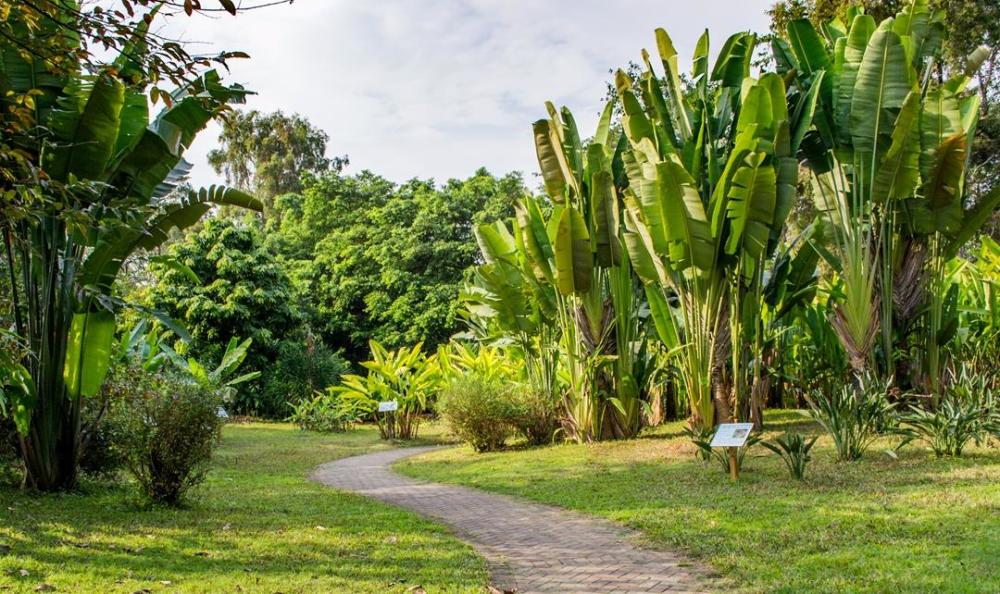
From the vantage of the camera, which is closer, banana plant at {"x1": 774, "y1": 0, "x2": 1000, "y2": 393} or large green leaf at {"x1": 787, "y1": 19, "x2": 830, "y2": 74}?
banana plant at {"x1": 774, "y1": 0, "x2": 1000, "y2": 393}

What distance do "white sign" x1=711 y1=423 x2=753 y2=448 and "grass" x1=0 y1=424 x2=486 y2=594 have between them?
2943mm

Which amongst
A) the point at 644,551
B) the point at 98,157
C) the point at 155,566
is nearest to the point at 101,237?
the point at 98,157

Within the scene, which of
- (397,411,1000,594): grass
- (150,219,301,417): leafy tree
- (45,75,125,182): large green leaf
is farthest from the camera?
(150,219,301,417): leafy tree

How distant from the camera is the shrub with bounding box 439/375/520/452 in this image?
13094 mm

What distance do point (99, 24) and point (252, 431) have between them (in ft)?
59.6

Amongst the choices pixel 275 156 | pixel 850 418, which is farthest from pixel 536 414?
pixel 275 156

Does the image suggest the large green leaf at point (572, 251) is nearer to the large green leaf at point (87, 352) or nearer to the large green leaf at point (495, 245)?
the large green leaf at point (495, 245)

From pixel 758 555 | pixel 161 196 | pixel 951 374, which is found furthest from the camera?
pixel 951 374

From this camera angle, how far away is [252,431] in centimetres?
2045

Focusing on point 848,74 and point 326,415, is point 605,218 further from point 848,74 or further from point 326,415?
point 326,415

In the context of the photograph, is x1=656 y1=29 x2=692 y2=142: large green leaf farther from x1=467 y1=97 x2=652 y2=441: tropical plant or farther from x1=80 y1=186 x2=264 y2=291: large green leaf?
x1=80 y1=186 x2=264 y2=291: large green leaf

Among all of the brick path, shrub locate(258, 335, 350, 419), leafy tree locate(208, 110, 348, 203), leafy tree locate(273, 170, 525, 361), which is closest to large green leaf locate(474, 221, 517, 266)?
the brick path

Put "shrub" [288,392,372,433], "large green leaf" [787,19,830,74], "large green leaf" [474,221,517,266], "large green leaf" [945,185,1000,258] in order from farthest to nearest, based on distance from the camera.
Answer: "shrub" [288,392,372,433] < "large green leaf" [474,221,517,266] < "large green leaf" [787,19,830,74] < "large green leaf" [945,185,1000,258]

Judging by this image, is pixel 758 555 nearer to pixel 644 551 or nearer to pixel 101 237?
pixel 644 551
